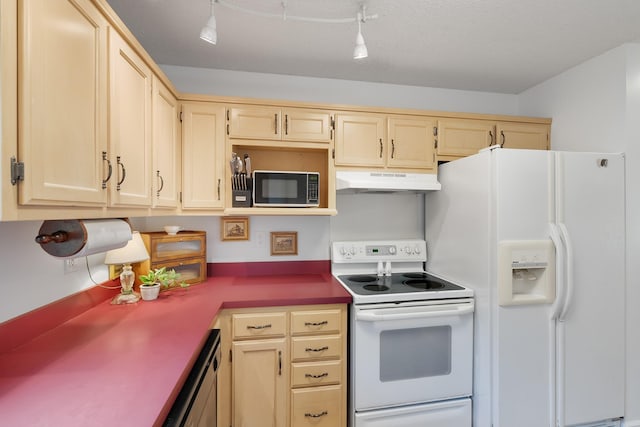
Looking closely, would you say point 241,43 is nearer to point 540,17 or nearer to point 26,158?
point 26,158

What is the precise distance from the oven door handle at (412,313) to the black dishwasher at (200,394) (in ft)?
2.67

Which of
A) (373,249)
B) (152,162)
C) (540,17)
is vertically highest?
(540,17)

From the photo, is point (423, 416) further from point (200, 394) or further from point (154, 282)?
point (154, 282)

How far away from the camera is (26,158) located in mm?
732

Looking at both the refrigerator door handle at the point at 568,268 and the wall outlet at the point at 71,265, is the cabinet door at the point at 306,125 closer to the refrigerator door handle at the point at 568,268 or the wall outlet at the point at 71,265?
the wall outlet at the point at 71,265

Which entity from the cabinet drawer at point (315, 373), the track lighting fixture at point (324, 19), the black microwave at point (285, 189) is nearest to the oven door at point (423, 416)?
the cabinet drawer at point (315, 373)

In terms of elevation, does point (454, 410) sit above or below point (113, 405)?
below

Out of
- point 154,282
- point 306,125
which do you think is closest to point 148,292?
point 154,282

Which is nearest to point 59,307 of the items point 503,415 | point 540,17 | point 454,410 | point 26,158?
point 26,158

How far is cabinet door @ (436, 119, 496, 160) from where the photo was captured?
7.15 ft

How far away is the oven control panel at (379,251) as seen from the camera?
2.27m

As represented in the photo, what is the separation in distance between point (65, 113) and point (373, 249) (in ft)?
6.40

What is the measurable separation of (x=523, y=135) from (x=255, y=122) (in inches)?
81.9

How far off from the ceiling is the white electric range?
158 cm
